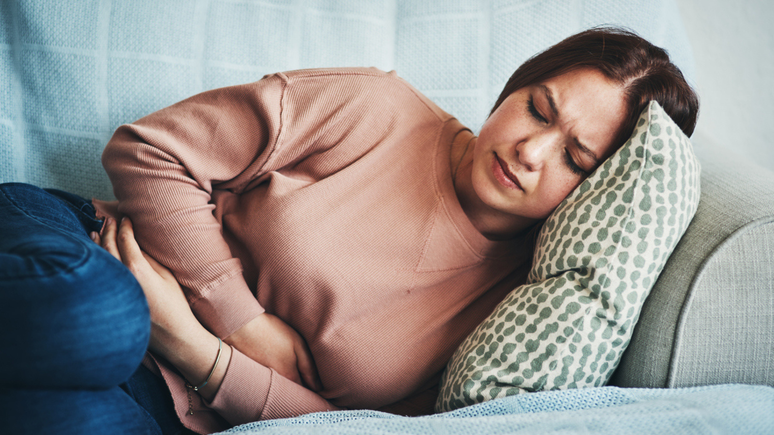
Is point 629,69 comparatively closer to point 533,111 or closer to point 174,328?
point 533,111

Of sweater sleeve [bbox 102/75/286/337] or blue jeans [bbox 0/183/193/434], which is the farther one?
sweater sleeve [bbox 102/75/286/337]

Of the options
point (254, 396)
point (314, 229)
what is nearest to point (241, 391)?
point (254, 396)

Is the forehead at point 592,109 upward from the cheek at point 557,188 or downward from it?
upward

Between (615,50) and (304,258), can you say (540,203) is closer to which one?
(615,50)

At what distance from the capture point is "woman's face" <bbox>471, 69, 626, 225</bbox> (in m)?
0.81

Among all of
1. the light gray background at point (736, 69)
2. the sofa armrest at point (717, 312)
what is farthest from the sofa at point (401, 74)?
the light gray background at point (736, 69)

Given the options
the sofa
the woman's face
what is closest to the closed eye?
the woman's face

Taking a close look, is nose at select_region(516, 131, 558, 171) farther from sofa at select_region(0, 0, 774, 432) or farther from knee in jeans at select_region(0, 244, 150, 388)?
knee in jeans at select_region(0, 244, 150, 388)

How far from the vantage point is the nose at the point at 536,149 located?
802 millimetres

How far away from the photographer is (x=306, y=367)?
883mm

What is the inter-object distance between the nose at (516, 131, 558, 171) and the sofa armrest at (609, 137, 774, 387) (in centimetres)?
26

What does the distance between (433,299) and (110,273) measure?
575mm

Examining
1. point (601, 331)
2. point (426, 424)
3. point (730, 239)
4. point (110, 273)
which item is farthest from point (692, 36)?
point (110, 273)

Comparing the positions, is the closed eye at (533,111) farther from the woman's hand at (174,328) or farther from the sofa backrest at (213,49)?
the woman's hand at (174,328)
